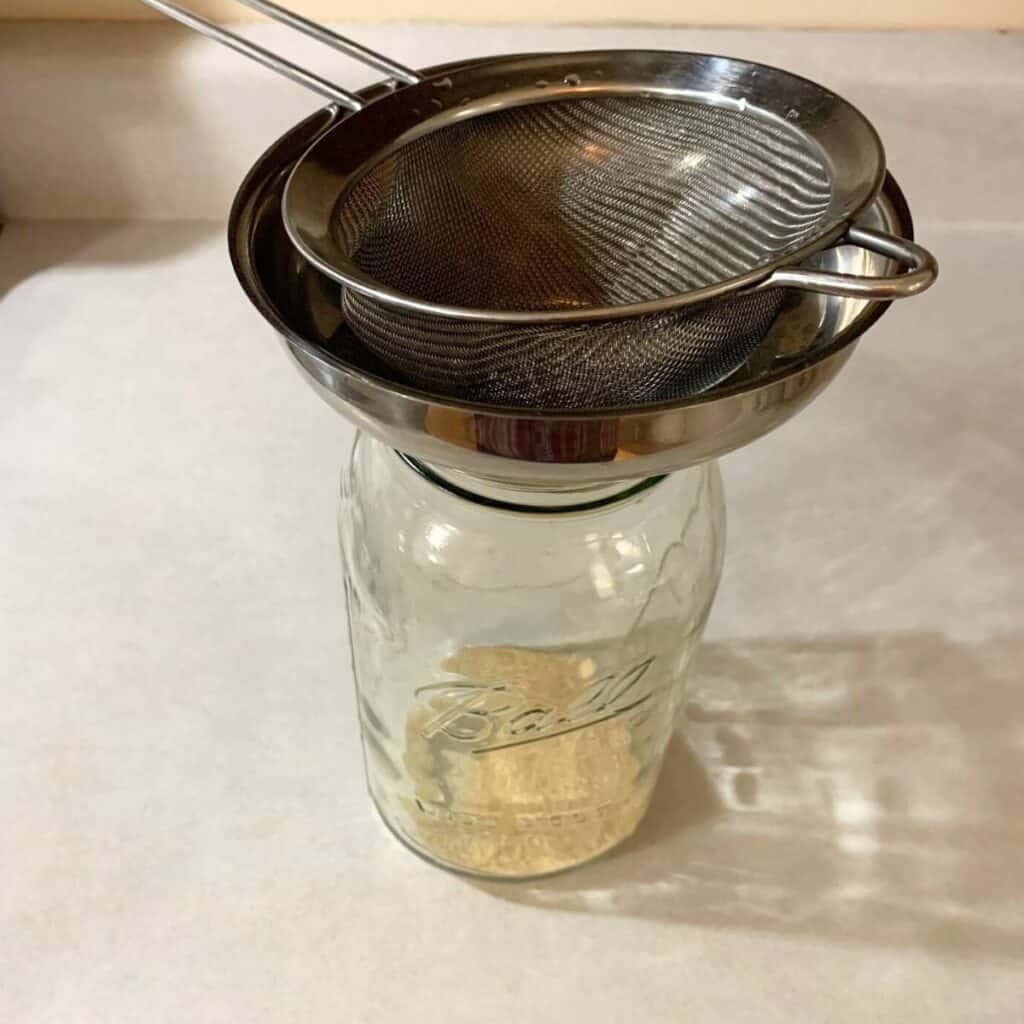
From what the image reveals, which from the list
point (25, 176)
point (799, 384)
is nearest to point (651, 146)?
point (799, 384)

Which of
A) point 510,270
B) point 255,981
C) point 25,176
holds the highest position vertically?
point 510,270

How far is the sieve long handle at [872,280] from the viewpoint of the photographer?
297 millimetres

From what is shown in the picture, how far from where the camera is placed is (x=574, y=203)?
1.58 feet

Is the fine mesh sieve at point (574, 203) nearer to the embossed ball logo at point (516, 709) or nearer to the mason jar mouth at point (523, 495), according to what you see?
the mason jar mouth at point (523, 495)

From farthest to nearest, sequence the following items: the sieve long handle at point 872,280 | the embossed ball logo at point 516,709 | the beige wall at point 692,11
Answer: the beige wall at point 692,11 → the embossed ball logo at point 516,709 → the sieve long handle at point 872,280

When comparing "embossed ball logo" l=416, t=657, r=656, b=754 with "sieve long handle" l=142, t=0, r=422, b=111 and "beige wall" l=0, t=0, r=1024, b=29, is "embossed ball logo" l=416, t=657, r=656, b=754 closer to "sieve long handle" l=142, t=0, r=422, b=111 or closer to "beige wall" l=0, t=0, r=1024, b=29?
"sieve long handle" l=142, t=0, r=422, b=111

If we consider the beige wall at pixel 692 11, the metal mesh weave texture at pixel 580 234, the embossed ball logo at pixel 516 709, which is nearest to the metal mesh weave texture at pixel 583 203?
the metal mesh weave texture at pixel 580 234

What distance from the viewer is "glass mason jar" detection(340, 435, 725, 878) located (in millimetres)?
512

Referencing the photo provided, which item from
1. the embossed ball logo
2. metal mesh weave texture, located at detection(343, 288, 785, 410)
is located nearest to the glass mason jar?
the embossed ball logo

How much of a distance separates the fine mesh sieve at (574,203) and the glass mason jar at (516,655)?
101 millimetres

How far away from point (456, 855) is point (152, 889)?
0.48ft

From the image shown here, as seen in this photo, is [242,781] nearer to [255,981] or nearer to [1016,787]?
[255,981]

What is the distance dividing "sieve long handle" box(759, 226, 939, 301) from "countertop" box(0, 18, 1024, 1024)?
1.07 ft

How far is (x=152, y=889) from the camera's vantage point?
52cm
